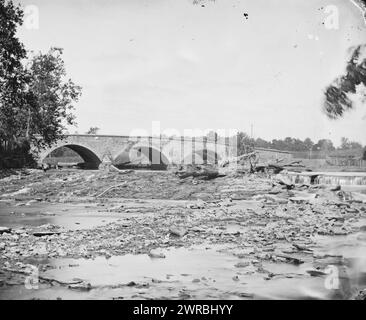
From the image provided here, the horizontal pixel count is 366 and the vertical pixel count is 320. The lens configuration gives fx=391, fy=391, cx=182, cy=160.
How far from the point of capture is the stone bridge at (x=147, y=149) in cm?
2515

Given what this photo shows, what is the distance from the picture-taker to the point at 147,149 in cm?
3053

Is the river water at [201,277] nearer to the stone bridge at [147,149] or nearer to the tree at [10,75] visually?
the tree at [10,75]

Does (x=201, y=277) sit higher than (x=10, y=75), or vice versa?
(x=10, y=75)

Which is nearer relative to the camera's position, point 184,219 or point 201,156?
point 184,219

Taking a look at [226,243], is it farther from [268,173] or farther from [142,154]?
[142,154]

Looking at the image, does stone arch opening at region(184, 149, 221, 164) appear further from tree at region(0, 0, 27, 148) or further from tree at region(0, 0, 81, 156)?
tree at region(0, 0, 27, 148)

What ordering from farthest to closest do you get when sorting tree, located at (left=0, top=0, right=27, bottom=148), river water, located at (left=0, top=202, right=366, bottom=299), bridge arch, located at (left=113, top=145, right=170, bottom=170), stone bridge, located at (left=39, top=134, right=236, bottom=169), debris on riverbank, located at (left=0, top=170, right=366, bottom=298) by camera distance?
1. bridge arch, located at (left=113, top=145, right=170, bottom=170)
2. stone bridge, located at (left=39, top=134, right=236, bottom=169)
3. tree, located at (left=0, top=0, right=27, bottom=148)
4. debris on riverbank, located at (left=0, top=170, right=366, bottom=298)
5. river water, located at (left=0, top=202, right=366, bottom=299)

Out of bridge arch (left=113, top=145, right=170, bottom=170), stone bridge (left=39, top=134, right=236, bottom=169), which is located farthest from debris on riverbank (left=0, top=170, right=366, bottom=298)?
bridge arch (left=113, top=145, right=170, bottom=170)

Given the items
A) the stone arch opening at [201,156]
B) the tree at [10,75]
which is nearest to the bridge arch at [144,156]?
the stone arch opening at [201,156]

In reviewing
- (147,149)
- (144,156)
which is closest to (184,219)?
(147,149)

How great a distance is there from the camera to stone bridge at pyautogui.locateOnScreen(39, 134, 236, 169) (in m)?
25.2

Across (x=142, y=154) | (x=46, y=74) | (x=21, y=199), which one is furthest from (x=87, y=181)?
(x=142, y=154)

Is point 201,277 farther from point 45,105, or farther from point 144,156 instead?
point 144,156

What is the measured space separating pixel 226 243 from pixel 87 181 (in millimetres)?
10409
